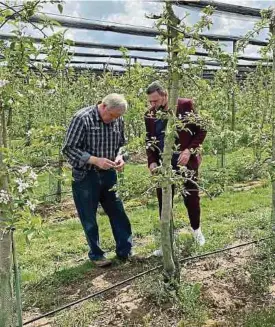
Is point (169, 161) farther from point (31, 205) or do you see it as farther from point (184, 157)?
point (31, 205)

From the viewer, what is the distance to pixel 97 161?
4.26 meters

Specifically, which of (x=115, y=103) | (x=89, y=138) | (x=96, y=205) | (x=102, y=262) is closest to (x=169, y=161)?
(x=115, y=103)

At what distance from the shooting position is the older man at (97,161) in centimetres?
432

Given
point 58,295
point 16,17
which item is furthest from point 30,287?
point 16,17

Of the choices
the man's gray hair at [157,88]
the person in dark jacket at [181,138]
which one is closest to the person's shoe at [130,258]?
the person in dark jacket at [181,138]

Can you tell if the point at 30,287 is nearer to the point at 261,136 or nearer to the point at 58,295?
the point at 58,295

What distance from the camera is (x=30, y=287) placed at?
4.16 metres

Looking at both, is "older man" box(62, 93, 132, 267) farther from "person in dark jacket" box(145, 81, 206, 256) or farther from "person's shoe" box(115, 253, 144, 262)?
"person in dark jacket" box(145, 81, 206, 256)

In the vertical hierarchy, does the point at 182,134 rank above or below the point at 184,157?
above


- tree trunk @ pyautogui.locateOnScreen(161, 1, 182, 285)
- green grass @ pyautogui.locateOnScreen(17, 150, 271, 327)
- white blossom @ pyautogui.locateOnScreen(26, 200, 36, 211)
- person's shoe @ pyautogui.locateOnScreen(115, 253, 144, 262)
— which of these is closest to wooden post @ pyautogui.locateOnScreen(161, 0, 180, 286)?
tree trunk @ pyautogui.locateOnScreen(161, 1, 182, 285)

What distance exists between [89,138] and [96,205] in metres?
0.65

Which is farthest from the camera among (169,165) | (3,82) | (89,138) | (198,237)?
(198,237)

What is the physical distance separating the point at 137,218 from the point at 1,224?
3.83m

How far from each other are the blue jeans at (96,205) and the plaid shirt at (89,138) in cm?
14
